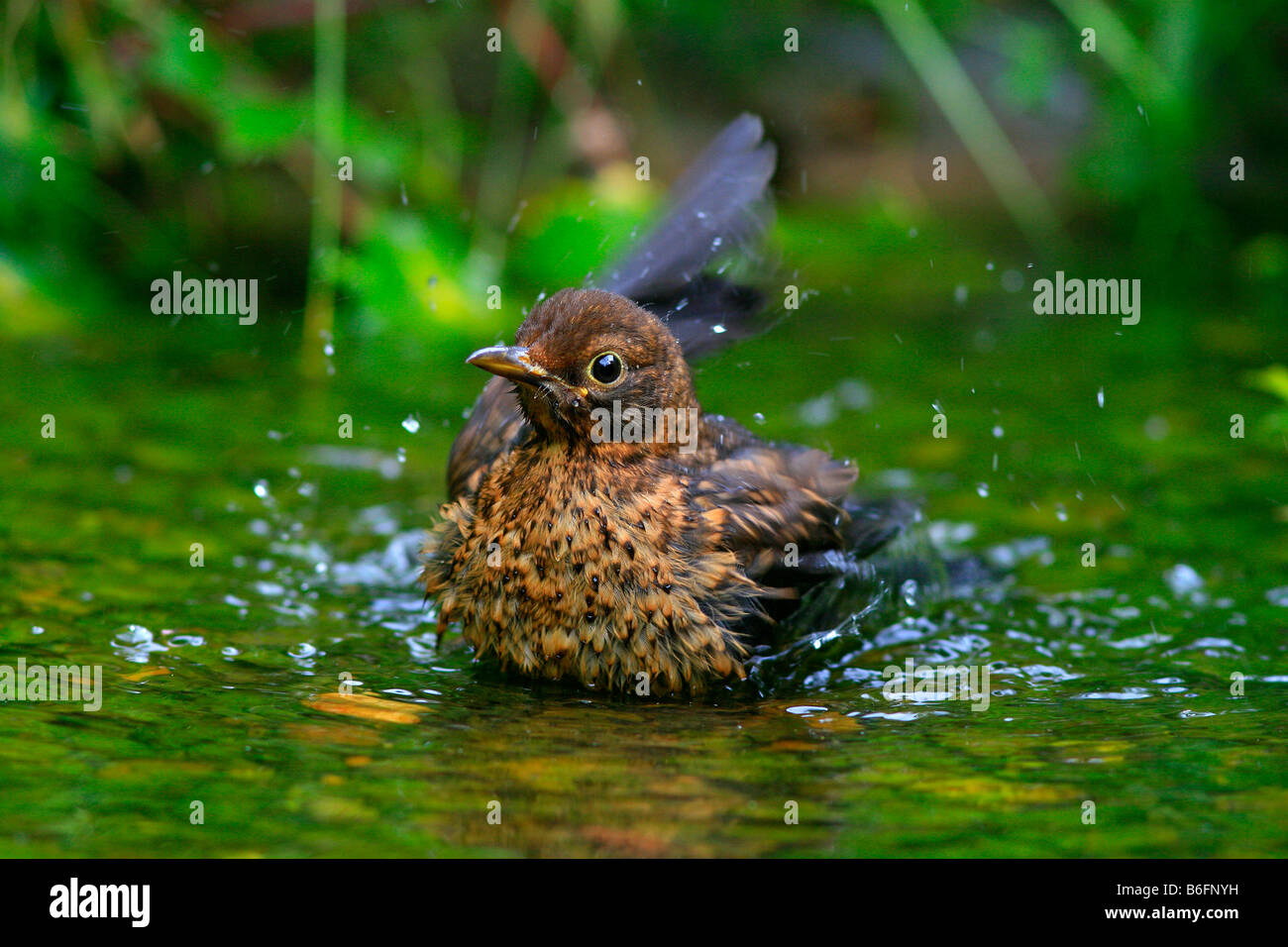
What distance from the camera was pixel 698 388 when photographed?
719 cm

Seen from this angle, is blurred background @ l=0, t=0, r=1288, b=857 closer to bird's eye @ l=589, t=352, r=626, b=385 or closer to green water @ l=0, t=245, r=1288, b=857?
green water @ l=0, t=245, r=1288, b=857

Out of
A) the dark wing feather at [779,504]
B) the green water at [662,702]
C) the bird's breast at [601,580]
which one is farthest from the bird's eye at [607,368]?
the green water at [662,702]

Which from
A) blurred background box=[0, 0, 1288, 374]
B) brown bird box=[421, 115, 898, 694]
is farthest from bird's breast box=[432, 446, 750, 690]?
blurred background box=[0, 0, 1288, 374]

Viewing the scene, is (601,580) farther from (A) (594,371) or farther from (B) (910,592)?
(B) (910,592)

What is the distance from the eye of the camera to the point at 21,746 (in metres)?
3.38

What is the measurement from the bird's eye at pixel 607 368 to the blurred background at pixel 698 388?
866mm

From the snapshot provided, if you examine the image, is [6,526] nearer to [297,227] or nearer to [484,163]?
[297,227]

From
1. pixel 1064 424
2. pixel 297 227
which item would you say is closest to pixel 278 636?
pixel 1064 424

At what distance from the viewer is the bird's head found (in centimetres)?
409

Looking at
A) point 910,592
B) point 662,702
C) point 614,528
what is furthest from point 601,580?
point 910,592

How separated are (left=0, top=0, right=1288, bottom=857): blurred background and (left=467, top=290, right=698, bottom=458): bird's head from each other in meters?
0.74

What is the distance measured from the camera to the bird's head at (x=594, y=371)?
409 cm

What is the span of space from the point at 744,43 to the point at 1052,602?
21.9 ft

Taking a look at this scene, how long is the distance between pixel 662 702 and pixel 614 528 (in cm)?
48
